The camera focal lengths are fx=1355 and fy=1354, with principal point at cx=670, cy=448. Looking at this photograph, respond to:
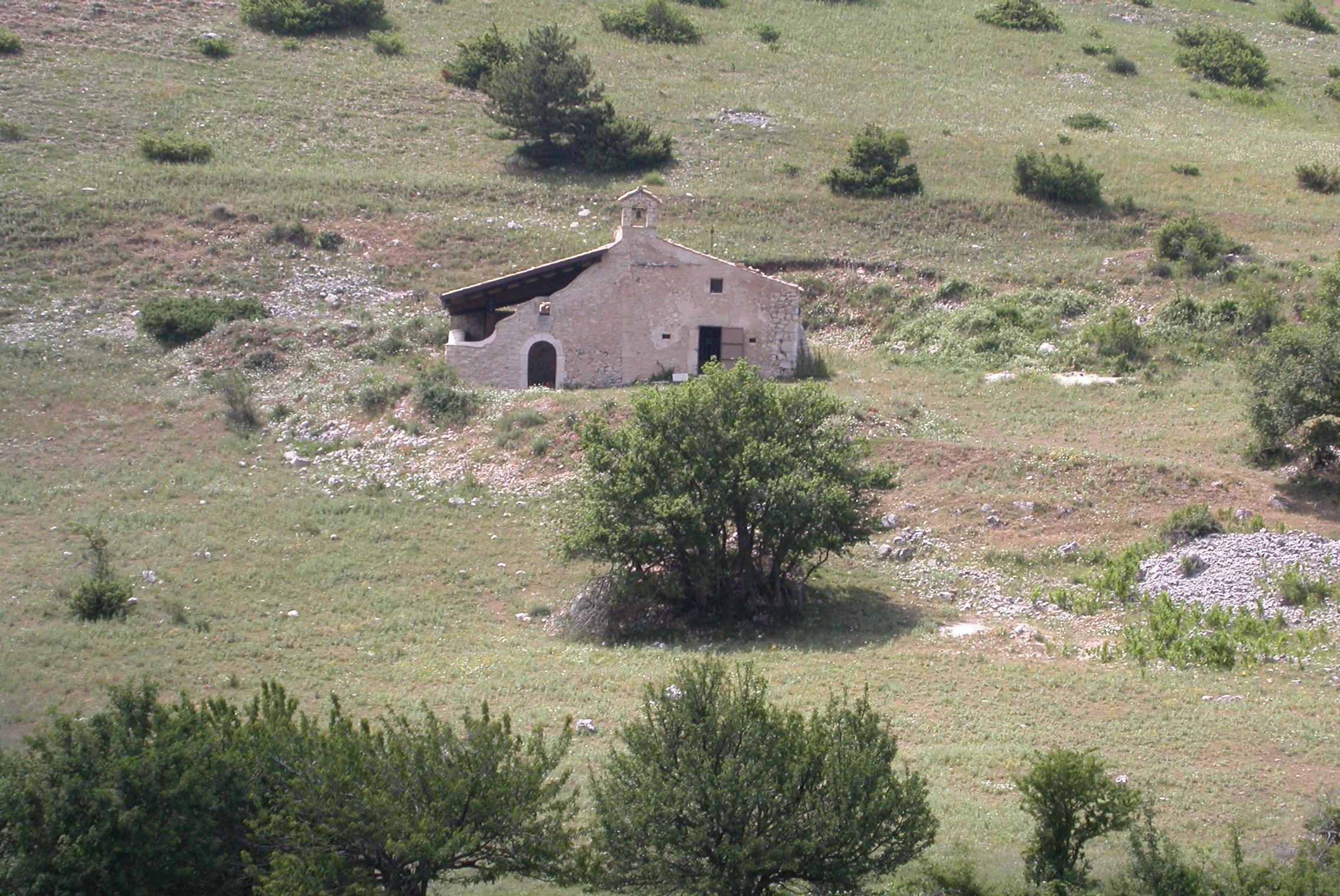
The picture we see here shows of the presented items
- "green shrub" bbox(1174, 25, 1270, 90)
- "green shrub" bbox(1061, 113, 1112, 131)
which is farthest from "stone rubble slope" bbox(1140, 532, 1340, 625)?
"green shrub" bbox(1174, 25, 1270, 90)

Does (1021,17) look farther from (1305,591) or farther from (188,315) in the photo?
(1305,591)

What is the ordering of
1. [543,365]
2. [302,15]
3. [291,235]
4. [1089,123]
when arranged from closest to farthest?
[543,365]
[291,235]
[1089,123]
[302,15]

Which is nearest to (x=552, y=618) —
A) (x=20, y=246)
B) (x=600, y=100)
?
(x=20, y=246)

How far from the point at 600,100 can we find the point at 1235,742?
4155 centimetres

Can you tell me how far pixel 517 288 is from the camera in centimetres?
3722

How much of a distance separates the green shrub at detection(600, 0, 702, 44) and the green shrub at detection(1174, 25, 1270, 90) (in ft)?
79.9

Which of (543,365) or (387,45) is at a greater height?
(387,45)

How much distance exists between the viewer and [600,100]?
176ft

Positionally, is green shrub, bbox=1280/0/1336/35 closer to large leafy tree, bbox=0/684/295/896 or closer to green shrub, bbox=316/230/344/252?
green shrub, bbox=316/230/344/252

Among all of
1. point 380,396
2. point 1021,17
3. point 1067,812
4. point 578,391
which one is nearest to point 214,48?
point 380,396

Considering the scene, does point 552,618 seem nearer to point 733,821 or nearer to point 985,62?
point 733,821

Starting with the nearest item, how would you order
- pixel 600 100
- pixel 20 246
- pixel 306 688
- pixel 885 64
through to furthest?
1. pixel 306 688
2. pixel 20 246
3. pixel 600 100
4. pixel 885 64

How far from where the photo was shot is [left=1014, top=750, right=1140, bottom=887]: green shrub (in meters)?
14.1

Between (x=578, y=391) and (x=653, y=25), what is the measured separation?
122ft
